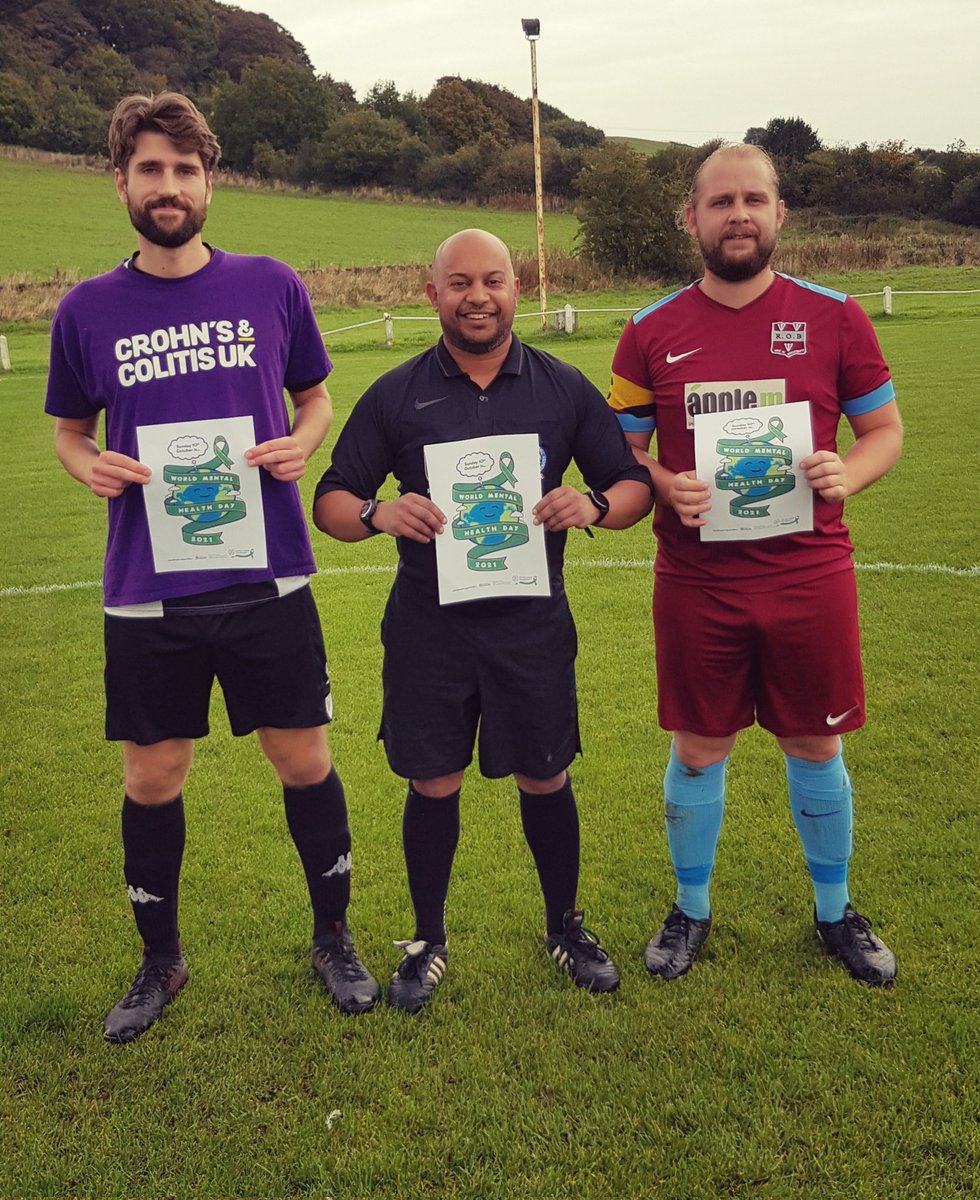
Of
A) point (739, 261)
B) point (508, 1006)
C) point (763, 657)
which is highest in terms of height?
point (739, 261)

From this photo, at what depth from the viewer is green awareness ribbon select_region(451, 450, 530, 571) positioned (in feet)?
8.20

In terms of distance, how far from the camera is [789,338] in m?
2.62

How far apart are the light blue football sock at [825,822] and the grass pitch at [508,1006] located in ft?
0.63

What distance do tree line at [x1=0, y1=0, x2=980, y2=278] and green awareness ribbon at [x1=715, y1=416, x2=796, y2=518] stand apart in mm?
28354

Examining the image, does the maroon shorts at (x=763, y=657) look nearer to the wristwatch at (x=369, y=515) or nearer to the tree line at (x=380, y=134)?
the wristwatch at (x=369, y=515)

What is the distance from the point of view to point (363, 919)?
3.32 m

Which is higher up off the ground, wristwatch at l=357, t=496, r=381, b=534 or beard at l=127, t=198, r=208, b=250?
beard at l=127, t=198, r=208, b=250

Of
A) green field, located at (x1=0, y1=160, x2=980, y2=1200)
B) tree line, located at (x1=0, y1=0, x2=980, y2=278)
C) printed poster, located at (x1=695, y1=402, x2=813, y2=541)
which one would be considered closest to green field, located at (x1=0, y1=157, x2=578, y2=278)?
tree line, located at (x1=0, y1=0, x2=980, y2=278)

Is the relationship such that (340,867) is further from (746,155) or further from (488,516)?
(746,155)

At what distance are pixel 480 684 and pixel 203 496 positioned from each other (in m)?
0.83

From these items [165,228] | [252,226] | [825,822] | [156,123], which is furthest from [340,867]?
[252,226]

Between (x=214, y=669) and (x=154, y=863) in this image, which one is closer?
(x=214, y=669)

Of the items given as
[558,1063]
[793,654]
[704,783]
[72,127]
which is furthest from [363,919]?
[72,127]

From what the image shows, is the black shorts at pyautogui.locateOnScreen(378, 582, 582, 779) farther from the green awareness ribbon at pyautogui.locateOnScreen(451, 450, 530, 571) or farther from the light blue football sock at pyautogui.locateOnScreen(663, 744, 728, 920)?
the light blue football sock at pyautogui.locateOnScreen(663, 744, 728, 920)
